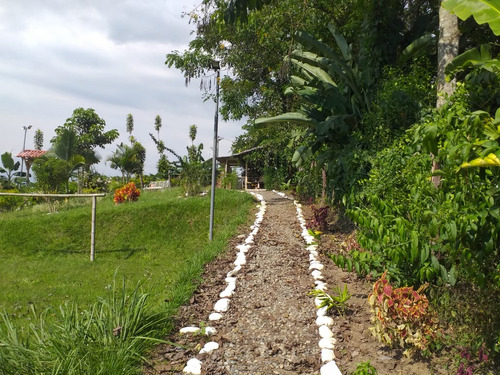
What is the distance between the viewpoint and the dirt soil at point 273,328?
3422mm

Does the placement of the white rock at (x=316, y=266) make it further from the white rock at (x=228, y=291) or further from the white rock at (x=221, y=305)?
the white rock at (x=221, y=305)

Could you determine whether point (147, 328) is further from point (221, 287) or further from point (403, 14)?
point (403, 14)

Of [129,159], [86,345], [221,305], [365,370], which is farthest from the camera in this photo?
[129,159]

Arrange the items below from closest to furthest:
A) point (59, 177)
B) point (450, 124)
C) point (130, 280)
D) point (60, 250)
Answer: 1. point (450, 124)
2. point (130, 280)
3. point (60, 250)
4. point (59, 177)

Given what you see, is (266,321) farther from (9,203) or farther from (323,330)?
(9,203)

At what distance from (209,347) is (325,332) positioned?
43.2 inches

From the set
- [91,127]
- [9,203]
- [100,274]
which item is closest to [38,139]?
[91,127]

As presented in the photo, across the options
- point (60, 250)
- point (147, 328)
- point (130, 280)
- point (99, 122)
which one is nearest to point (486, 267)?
point (147, 328)

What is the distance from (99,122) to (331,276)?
1768 inches

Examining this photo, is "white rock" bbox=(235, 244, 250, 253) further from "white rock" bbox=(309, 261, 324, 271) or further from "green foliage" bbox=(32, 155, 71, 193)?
"green foliage" bbox=(32, 155, 71, 193)

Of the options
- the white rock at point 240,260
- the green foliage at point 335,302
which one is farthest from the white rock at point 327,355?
the white rock at point 240,260

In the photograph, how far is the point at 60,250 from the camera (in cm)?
1108

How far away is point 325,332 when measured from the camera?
12.9 feet

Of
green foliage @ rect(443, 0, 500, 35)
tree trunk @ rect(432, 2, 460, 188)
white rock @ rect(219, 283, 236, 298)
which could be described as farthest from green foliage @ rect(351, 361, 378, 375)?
tree trunk @ rect(432, 2, 460, 188)
